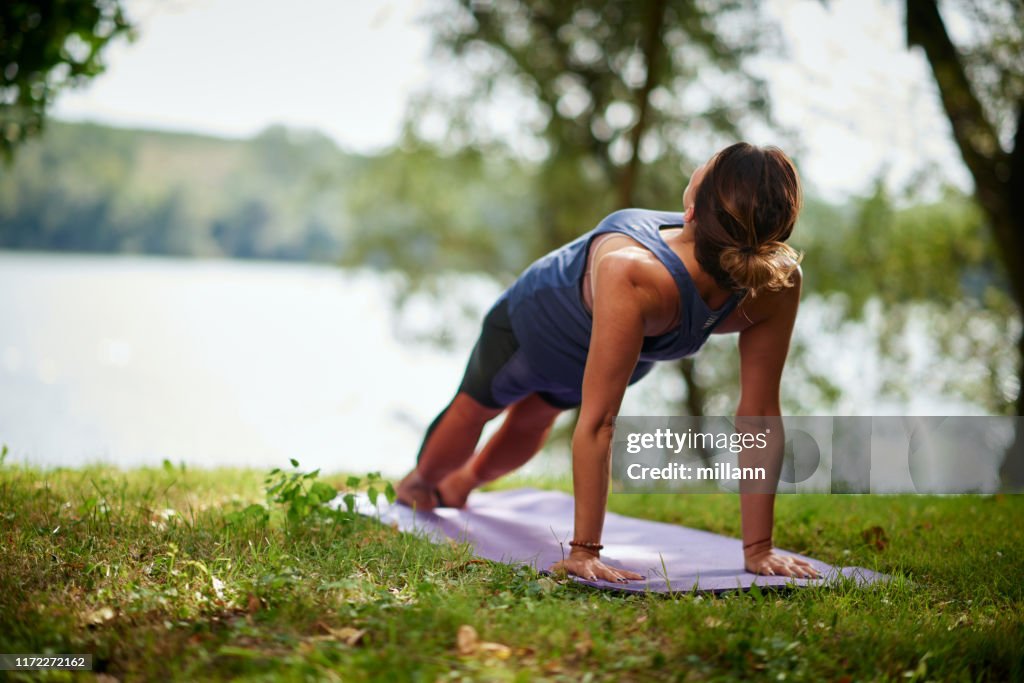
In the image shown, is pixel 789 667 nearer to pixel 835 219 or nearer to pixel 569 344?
pixel 569 344

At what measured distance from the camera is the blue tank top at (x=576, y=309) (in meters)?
2.33

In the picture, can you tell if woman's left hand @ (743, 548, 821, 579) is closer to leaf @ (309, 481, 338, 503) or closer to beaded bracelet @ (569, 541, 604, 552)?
beaded bracelet @ (569, 541, 604, 552)

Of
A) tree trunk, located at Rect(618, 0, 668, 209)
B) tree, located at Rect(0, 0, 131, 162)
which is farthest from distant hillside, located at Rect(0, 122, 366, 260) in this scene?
tree, located at Rect(0, 0, 131, 162)

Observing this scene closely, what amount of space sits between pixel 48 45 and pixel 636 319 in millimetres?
2676

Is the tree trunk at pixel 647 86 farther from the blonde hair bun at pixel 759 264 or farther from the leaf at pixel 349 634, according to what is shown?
the leaf at pixel 349 634

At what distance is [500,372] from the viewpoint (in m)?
2.85

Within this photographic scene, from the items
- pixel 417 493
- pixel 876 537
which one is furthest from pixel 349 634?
pixel 876 537

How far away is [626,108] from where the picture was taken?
10398mm

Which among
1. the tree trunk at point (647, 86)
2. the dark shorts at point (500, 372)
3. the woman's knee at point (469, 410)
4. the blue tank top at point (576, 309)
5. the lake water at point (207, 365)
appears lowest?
the lake water at point (207, 365)

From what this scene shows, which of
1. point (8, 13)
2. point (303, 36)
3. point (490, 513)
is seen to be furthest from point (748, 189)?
point (303, 36)

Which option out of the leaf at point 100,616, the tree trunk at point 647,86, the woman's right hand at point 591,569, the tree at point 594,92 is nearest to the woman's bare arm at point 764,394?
the woman's right hand at point 591,569

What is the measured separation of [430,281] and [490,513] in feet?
26.9

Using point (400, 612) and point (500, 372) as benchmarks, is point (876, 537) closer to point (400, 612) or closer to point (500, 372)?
point (500, 372)

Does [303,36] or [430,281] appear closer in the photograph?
[430,281]
